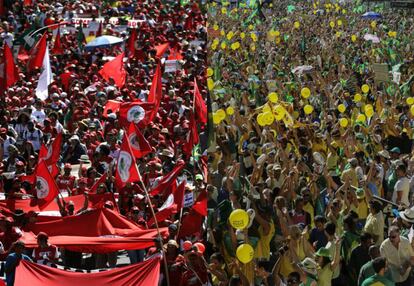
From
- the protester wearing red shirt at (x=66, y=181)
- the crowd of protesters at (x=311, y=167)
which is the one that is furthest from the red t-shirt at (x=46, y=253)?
the protester wearing red shirt at (x=66, y=181)

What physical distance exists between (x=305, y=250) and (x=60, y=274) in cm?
209

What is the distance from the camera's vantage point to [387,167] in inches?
519

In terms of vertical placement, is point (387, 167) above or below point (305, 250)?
below

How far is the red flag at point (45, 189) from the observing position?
12.2 m

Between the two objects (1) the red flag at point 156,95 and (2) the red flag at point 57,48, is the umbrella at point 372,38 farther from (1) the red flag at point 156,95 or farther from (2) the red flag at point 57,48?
(1) the red flag at point 156,95

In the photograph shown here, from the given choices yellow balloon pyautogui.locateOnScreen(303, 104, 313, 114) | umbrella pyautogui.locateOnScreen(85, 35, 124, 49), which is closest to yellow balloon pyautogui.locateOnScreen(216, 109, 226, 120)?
yellow balloon pyautogui.locateOnScreen(303, 104, 313, 114)

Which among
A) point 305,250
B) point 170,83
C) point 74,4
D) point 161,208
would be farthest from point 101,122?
point 74,4

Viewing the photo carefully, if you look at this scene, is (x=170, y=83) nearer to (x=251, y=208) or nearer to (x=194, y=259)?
(x=251, y=208)

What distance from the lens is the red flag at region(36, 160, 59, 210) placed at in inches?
481

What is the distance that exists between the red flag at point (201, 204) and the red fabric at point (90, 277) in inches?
91.3

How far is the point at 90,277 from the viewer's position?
359 inches

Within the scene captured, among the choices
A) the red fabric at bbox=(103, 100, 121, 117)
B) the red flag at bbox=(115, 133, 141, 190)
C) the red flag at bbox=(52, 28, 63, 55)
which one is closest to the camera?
the red flag at bbox=(115, 133, 141, 190)

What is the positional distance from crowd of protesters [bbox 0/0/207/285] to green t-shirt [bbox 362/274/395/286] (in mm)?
1477

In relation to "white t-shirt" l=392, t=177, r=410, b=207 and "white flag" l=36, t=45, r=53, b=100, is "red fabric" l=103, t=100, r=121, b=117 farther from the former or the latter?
"white t-shirt" l=392, t=177, r=410, b=207
